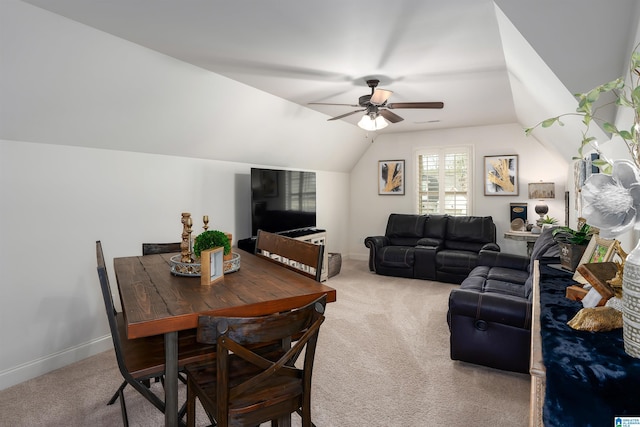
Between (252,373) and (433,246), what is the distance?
15.6 ft

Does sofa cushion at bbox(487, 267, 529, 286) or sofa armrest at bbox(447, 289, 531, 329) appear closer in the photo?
sofa armrest at bbox(447, 289, 531, 329)

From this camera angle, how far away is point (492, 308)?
8.69 ft

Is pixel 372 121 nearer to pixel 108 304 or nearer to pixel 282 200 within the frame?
pixel 282 200

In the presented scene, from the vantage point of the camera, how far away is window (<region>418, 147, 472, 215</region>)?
6.43 meters

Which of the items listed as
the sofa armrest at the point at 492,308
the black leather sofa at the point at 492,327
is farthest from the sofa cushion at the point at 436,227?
the sofa armrest at the point at 492,308

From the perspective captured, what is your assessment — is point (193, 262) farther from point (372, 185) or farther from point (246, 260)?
point (372, 185)

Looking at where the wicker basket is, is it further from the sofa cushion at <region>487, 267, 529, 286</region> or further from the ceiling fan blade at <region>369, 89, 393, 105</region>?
the ceiling fan blade at <region>369, 89, 393, 105</region>


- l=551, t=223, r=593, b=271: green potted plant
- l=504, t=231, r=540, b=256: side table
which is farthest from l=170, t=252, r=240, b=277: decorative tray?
l=504, t=231, r=540, b=256: side table

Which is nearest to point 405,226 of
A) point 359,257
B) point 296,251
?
point 359,257

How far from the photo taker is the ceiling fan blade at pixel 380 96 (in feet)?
11.0

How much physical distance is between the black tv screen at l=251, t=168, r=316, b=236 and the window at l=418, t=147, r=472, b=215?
7.36ft

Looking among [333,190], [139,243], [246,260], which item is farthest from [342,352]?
[333,190]

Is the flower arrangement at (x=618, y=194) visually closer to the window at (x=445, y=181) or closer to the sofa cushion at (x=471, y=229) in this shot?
the sofa cushion at (x=471, y=229)

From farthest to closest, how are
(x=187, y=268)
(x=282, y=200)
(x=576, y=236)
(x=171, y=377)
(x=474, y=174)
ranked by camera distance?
1. (x=474, y=174)
2. (x=282, y=200)
3. (x=576, y=236)
4. (x=187, y=268)
5. (x=171, y=377)
